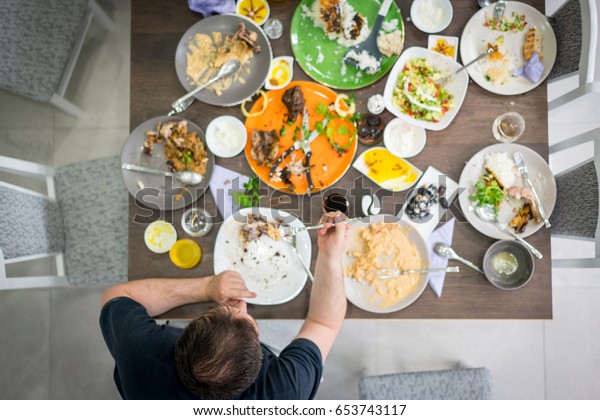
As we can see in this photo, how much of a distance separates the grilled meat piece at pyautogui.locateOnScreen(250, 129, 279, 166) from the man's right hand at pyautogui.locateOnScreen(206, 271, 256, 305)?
0.53 m

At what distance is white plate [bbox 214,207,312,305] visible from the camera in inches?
74.3

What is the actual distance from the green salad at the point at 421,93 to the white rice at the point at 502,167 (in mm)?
299

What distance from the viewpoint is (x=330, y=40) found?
2.00 metres

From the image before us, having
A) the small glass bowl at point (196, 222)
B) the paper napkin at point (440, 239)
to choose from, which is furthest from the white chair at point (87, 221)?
the paper napkin at point (440, 239)

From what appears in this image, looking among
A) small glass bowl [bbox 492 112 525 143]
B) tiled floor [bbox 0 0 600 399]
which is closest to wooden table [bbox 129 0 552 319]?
small glass bowl [bbox 492 112 525 143]

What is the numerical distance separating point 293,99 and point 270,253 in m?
0.71

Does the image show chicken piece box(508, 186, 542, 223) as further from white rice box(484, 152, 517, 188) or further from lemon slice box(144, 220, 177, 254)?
lemon slice box(144, 220, 177, 254)

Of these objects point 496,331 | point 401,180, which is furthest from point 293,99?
point 496,331

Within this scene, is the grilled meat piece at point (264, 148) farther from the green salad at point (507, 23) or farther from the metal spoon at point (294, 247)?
the green salad at point (507, 23)

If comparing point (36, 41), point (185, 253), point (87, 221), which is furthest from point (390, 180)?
point (36, 41)

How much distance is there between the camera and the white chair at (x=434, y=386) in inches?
85.6

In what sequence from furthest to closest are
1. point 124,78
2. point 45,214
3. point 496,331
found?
point 124,78, point 496,331, point 45,214

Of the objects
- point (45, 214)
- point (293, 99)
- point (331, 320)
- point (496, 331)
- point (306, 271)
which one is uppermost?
point (293, 99)

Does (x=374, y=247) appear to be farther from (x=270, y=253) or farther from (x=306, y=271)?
(x=270, y=253)
